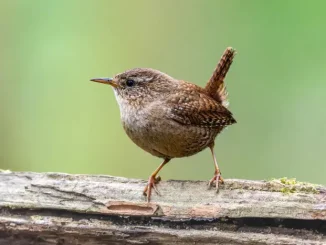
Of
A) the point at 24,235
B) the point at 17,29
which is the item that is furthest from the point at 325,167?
the point at 17,29

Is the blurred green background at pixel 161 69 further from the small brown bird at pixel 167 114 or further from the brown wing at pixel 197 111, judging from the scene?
the brown wing at pixel 197 111

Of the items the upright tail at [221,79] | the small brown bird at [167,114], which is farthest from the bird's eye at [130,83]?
the upright tail at [221,79]

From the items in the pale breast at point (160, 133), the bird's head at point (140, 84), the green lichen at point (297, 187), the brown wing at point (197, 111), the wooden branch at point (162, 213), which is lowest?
the wooden branch at point (162, 213)

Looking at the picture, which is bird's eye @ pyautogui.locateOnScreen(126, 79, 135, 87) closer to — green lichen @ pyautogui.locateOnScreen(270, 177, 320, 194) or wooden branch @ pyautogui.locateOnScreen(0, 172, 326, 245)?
wooden branch @ pyautogui.locateOnScreen(0, 172, 326, 245)

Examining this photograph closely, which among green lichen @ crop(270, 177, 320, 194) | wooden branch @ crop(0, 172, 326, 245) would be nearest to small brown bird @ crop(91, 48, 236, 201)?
wooden branch @ crop(0, 172, 326, 245)

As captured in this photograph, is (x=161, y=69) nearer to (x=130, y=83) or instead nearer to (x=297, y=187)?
(x=130, y=83)
